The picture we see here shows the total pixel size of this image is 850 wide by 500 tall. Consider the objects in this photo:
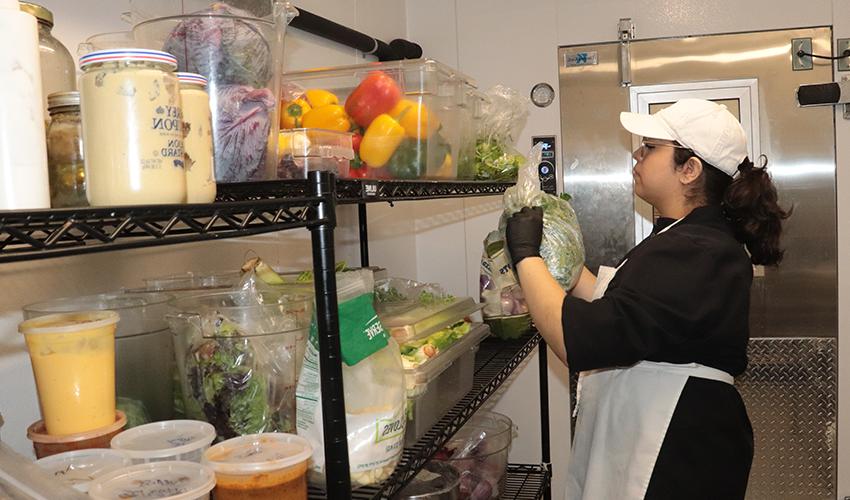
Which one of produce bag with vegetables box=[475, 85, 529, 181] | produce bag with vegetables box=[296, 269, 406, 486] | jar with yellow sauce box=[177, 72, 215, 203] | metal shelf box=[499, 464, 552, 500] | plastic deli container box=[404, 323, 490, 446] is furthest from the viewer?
metal shelf box=[499, 464, 552, 500]

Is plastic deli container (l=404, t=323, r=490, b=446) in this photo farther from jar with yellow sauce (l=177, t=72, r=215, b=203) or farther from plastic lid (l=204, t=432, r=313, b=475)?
jar with yellow sauce (l=177, t=72, r=215, b=203)

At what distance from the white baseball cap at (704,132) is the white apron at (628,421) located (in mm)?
553

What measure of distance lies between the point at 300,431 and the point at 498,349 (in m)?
1.21

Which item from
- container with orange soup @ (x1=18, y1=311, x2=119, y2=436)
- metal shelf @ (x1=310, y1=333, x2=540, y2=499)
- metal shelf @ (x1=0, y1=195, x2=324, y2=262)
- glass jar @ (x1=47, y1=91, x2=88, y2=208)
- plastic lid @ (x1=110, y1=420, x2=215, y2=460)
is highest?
glass jar @ (x1=47, y1=91, x2=88, y2=208)

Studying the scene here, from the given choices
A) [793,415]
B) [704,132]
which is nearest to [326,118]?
[704,132]

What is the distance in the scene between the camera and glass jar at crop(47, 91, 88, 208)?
0.89 metres

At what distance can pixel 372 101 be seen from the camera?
1669mm

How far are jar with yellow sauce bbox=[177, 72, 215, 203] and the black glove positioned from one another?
1111 mm

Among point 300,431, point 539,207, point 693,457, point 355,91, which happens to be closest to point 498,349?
point 539,207

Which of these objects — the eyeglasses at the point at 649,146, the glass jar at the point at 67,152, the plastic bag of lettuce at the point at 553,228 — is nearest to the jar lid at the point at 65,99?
the glass jar at the point at 67,152

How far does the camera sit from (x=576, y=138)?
3.28 metres

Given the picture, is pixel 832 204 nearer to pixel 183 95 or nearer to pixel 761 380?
pixel 761 380

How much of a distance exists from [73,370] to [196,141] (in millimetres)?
341

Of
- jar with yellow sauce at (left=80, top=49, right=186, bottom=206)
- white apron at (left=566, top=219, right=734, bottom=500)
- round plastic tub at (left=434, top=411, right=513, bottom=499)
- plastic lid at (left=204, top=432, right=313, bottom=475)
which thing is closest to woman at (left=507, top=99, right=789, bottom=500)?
white apron at (left=566, top=219, right=734, bottom=500)
